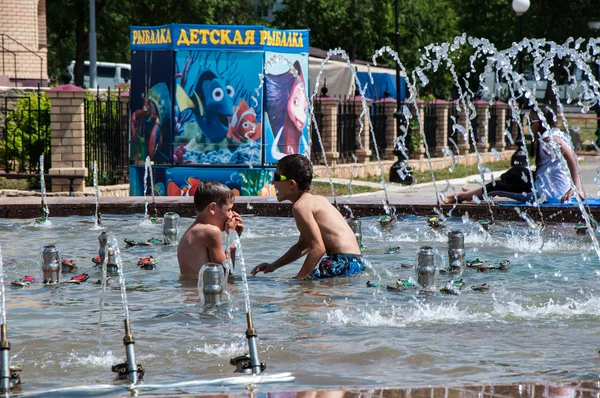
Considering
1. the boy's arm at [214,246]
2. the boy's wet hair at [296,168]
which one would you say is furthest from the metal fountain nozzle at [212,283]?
the boy's wet hair at [296,168]

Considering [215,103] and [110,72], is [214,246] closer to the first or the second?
[215,103]

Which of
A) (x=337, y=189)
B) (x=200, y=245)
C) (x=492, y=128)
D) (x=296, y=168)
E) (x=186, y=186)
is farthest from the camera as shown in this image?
(x=492, y=128)

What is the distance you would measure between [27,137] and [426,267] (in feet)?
43.0

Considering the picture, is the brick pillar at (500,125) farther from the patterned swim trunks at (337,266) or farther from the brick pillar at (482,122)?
the patterned swim trunks at (337,266)

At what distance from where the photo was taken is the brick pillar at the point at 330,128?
80.8 ft

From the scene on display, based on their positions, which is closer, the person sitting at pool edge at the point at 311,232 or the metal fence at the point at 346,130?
the person sitting at pool edge at the point at 311,232

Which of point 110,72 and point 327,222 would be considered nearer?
point 327,222

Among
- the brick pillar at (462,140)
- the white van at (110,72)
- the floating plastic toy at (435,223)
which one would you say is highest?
the white van at (110,72)

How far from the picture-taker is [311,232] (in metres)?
8.78

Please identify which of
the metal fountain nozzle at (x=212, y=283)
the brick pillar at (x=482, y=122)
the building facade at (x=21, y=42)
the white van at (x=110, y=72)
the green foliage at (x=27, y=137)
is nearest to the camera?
the metal fountain nozzle at (x=212, y=283)

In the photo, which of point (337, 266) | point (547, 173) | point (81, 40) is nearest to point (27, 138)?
point (547, 173)

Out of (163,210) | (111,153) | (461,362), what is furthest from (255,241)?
(111,153)

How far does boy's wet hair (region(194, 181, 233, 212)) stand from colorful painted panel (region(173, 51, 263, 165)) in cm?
864

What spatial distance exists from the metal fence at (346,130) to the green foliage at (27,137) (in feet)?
25.3
